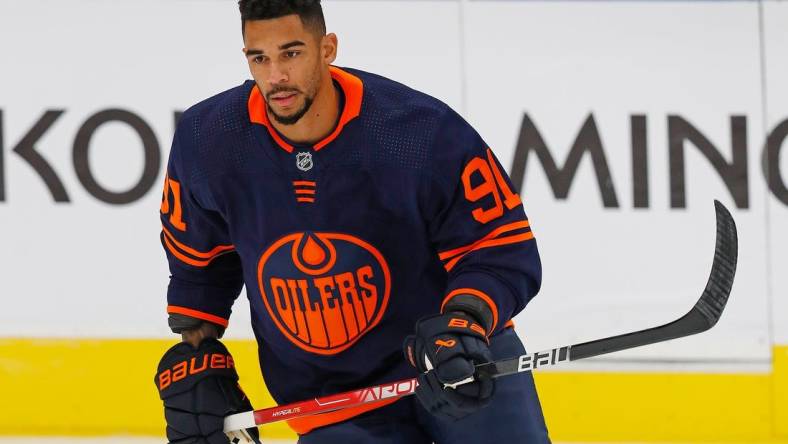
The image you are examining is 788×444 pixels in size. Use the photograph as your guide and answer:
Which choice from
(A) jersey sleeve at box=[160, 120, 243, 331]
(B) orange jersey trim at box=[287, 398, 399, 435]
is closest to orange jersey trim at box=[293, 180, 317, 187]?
(A) jersey sleeve at box=[160, 120, 243, 331]

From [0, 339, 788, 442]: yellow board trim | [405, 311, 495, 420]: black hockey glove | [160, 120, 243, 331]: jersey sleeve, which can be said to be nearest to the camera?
[405, 311, 495, 420]: black hockey glove

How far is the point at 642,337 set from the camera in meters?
2.08

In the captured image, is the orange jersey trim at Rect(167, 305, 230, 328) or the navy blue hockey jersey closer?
the navy blue hockey jersey

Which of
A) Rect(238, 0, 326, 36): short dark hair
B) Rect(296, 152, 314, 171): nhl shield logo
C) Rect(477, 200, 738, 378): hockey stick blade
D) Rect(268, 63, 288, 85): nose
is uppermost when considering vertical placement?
Rect(238, 0, 326, 36): short dark hair

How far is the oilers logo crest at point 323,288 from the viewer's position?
2.20m

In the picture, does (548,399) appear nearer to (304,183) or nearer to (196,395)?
(196,395)

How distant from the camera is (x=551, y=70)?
13.2 feet

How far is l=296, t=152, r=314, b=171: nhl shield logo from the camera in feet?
7.16

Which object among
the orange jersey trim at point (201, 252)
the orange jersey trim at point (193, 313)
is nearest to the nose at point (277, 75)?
the orange jersey trim at point (201, 252)

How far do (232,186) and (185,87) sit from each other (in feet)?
6.08

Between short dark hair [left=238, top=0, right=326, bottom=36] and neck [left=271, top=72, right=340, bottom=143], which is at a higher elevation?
short dark hair [left=238, top=0, right=326, bottom=36]

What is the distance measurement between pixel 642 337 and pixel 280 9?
0.76 meters

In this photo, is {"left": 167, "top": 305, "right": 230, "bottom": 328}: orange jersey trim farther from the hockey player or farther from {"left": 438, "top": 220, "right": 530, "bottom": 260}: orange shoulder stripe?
{"left": 438, "top": 220, "right": 530, "bottom": 260}: orange shoulder stripe

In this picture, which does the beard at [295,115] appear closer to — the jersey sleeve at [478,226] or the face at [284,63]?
the face at [284,63]
